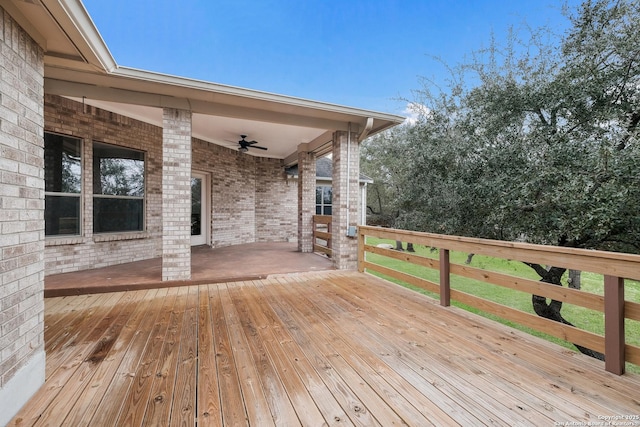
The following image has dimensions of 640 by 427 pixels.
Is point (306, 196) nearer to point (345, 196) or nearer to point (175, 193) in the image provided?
point (345, 196)

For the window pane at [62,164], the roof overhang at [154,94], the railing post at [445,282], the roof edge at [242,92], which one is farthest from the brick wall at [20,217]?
the railing post at [445,282]

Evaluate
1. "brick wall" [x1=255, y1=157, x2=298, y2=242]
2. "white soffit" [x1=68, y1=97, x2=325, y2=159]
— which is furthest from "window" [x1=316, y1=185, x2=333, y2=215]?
"white soffit" [x1=68, y1=97, x2=325, y2=159]

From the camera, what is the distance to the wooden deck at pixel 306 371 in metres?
1.58

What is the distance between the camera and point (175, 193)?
4125 mm

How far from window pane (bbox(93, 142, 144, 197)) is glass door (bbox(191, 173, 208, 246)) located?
5.29ft

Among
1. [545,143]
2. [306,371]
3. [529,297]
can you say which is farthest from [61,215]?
[529,297]

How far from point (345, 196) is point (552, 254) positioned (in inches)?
132

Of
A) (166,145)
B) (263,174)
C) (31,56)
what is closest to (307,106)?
(166,145)

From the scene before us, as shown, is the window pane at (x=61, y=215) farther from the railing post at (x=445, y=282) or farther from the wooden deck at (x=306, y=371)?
the railing post at (x=445, y=282)

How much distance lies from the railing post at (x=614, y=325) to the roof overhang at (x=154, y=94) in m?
3.72

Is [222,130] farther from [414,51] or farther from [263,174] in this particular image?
[414,51]

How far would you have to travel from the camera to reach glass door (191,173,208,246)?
7.41m

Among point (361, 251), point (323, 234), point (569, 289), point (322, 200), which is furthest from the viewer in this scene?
point (322, 200)

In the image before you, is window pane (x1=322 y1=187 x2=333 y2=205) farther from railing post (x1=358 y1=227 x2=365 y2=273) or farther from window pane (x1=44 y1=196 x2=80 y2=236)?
window pane (x1=44 y1=196 x2=80 y2=236)
